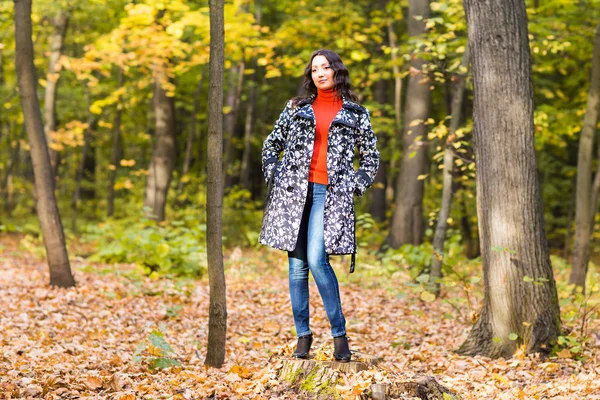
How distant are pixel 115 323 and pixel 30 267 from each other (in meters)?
4.68

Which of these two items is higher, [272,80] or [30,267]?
[272,80]

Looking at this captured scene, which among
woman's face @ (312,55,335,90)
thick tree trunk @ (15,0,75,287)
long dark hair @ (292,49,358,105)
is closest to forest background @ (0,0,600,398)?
thick tree trunk @ (15,0,75,287)

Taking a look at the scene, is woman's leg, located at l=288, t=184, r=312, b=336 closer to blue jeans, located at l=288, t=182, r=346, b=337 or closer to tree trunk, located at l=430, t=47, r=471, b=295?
blue jeans, located at l=288, t=182, r=346, b=337

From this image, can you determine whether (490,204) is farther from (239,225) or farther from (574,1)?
(239,225)

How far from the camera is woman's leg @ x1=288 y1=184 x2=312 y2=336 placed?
15.9 feet

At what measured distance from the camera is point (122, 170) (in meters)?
25.7

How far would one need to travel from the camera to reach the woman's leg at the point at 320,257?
475cm

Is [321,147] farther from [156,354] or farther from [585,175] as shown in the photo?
[585,175]

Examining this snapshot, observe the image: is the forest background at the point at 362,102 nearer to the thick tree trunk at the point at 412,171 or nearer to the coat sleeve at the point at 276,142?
the thick tree trunk at the point at 412,171

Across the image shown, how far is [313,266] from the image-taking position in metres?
4.81

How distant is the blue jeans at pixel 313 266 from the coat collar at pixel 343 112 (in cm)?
49

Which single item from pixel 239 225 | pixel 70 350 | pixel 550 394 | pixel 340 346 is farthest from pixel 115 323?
pixel 239 225

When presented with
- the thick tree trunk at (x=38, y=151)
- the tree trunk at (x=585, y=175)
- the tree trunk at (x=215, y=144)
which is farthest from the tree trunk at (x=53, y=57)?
the tree trunk at (x=585, y=175)

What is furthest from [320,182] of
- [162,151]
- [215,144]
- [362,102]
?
[362,102]
